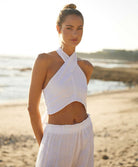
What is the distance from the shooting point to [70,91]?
1.69 m

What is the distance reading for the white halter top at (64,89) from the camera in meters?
1.66

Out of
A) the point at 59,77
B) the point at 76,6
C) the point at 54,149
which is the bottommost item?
the point at 54,149

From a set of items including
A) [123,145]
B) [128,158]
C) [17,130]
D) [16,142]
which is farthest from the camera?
[17,130]

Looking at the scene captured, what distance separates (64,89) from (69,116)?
0.22 metres

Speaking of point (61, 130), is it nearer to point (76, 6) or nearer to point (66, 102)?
point (66, 102)

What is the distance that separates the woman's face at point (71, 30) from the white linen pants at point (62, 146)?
66 cm

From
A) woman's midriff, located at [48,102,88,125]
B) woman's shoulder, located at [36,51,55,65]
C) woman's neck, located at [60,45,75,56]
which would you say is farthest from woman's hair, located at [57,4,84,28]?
woman's midriff, located at [48,102,88,125]

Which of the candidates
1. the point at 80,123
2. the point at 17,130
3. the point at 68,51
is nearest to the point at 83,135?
the point at 80,123

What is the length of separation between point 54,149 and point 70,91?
439 mm

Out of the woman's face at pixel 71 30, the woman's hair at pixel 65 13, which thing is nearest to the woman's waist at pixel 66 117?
the woman's face at pixel 71 30

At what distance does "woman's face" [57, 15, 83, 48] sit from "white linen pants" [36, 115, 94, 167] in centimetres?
66

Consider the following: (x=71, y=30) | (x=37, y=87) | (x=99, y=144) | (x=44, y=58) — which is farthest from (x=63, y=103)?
(x=99, y=144)

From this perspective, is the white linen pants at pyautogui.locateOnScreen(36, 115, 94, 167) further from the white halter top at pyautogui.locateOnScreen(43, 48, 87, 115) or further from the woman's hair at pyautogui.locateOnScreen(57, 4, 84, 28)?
the woman's hair at pyautogui.locateOnScreen(57, 4, 84, 28)

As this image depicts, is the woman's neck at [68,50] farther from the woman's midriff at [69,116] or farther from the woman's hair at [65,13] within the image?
the woman's midriff at [69,116]
